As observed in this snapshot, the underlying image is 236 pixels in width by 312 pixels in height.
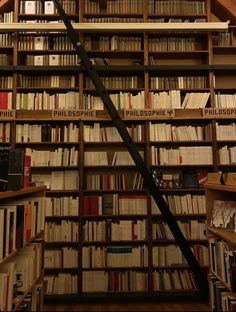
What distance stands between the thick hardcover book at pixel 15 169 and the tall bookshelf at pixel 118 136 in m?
1.90

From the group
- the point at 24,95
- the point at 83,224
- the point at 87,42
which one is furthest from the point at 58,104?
the point at 83,224

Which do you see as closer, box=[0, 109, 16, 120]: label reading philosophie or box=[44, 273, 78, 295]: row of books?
box=[44, 273, 78, 295]: row of books

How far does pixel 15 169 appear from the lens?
2094 millimetres

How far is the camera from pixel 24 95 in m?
4.18

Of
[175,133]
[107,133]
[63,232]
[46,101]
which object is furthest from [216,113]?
[63,232]

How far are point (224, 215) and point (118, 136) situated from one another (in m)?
2.00

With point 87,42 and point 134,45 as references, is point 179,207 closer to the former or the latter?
point 134,45

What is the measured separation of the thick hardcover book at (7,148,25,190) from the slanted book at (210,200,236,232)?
163 cm

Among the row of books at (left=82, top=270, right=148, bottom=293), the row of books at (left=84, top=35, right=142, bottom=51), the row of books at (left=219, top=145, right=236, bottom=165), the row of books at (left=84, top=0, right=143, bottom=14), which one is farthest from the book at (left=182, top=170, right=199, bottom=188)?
the row of books at (left=84, top=0, right=143, bottom=14)

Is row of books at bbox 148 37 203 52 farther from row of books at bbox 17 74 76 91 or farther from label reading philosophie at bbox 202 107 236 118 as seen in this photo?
row of books at bbox 17 74 76 91

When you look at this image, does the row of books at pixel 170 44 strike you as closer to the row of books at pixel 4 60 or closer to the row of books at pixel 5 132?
the row of books at pixel 4 60

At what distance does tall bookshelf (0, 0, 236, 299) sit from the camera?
3.92 m

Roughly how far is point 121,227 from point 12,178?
2.23 m

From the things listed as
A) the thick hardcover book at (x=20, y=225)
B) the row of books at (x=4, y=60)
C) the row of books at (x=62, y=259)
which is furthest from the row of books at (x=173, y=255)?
the row of books at (x=4, y=60)
